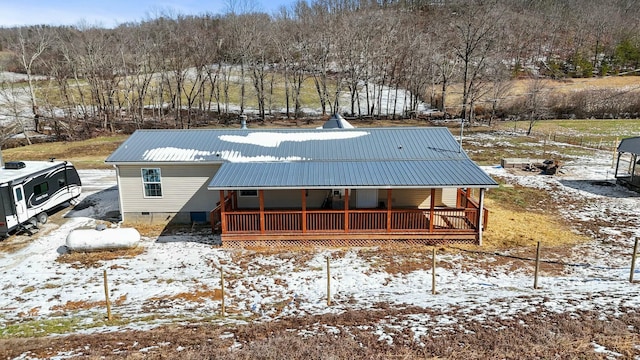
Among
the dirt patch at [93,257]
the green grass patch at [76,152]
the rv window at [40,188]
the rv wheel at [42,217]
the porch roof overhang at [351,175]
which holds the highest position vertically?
the porch roof overhang at [351,175]

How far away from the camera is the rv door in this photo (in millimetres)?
15840

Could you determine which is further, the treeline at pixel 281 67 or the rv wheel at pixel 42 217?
the treeline at pixel 281 67

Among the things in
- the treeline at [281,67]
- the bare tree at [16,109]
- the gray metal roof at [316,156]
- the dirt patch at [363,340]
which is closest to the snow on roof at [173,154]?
the gray metal roof at [316,156]

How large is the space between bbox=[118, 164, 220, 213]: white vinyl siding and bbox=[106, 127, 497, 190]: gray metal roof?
0.45 meters

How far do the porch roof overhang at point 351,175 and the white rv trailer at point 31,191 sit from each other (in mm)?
7754

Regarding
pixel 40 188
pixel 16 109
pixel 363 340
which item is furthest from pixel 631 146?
pixel 16 109

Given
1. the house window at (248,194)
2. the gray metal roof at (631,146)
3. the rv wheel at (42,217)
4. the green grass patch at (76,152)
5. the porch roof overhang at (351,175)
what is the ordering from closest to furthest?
the porch roof overhang at (351,175) < the house window at (248,194) < the rv wheel at (42,217) < the gray metal roof at (631,146) < the green grass patch at (76,152)

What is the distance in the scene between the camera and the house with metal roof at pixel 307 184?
14945 mm

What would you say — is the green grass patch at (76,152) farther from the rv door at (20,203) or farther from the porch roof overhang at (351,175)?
the porch roof overhang at (351,175)

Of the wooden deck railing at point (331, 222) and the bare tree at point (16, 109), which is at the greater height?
the bare tree at point (16, 109)

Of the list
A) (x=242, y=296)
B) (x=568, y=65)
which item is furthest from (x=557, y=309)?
(x=568, y=65)

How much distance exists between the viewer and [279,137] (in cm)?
1906

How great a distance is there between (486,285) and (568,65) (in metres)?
69.0

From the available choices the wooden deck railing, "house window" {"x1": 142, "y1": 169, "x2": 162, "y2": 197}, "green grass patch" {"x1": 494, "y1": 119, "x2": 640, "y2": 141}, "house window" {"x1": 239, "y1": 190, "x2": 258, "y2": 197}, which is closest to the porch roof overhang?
the wooden deck railing
